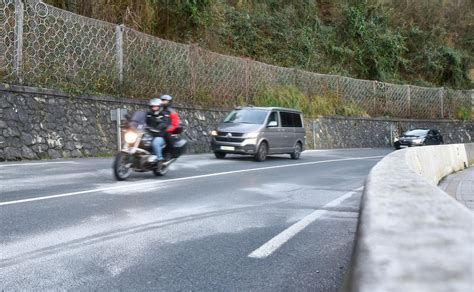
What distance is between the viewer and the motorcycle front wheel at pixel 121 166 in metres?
9.34

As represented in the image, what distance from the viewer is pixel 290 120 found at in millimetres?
18734

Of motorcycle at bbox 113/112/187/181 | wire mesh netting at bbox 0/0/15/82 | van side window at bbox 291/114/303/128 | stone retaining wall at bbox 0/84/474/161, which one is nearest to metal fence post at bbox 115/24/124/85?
stone retaining wall at bbox 0/84/474/161

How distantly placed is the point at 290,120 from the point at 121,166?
10.2 m

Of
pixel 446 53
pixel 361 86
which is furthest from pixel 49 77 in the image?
pixel 446 53

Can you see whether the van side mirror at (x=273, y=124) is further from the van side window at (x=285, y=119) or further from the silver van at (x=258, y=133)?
the van side window at (x=285, y=119)

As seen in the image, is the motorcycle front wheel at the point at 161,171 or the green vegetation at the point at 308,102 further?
the green vegetation at the point at 308,102

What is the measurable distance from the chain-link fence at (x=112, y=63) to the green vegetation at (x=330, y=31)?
2171 mm

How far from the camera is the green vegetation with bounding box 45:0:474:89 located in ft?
72.9

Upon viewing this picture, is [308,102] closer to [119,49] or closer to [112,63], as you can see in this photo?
[119,49]

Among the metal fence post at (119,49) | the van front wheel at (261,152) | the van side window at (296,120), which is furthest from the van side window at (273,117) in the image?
the metal fence post at (119,49)

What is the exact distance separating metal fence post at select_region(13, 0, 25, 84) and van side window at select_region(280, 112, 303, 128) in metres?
8.66

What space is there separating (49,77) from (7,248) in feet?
37.4

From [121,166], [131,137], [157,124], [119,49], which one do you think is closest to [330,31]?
[119,49]

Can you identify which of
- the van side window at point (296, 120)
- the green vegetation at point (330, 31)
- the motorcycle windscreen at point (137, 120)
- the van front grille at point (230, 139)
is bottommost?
the van front grille at point (230, 139)
